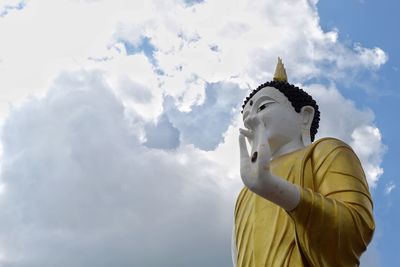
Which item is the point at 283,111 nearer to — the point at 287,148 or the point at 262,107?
the point at 262,107

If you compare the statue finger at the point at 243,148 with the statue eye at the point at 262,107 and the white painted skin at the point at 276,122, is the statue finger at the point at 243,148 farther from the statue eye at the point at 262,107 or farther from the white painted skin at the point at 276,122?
the statue eye at the point at 262,107

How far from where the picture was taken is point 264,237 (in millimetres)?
6566

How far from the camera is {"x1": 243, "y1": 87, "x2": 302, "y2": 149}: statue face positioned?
7223 mm

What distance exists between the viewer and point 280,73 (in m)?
8.01

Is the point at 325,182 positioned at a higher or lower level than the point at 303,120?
lower

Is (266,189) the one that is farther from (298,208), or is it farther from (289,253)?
(289,253)

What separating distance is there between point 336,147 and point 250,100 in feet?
4.00

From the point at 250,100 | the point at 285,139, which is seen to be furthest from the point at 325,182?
the point at 250,100

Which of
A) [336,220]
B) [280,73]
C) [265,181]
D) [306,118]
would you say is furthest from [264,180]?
[280,73]

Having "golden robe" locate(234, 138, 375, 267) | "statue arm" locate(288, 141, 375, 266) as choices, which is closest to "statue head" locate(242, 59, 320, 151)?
"golden robe" locate(234, 138, 375, 267)

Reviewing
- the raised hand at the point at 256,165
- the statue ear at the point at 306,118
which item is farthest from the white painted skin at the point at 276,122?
the raised hand at the point at 256,165

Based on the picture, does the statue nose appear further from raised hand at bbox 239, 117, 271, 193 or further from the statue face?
raised hand at bbox 239, 117, 271, 193

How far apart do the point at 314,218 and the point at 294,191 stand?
1.04 feet

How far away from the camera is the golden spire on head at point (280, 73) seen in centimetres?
793
